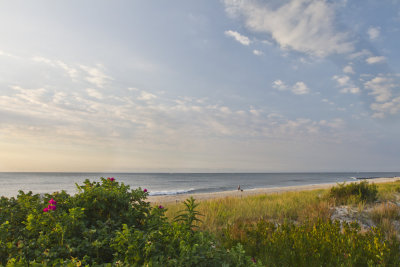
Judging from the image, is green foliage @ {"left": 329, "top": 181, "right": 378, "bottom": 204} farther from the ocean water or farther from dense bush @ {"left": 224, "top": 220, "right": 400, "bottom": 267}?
the ocean water

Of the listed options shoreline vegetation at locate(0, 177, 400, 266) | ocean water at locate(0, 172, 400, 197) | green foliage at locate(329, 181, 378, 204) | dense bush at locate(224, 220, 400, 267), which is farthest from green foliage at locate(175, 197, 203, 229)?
ocean water at locate(0, 172, 400, 197)

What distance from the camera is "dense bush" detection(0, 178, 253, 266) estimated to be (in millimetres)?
2229

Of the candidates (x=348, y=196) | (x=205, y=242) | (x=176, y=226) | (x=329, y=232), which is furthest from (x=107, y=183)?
(x=348, y=196)

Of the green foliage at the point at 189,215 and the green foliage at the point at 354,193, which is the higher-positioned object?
the green foliage at the point at 189,215

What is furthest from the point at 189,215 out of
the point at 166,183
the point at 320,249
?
the point at 166,183

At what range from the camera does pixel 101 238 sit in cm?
266

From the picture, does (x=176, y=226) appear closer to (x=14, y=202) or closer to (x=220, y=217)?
(x=14, y=202)

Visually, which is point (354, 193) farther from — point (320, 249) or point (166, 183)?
point (166, 183)

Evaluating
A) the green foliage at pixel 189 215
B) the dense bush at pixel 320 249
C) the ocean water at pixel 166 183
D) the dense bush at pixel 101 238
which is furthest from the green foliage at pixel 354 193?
the ocean water at pixel 166 183

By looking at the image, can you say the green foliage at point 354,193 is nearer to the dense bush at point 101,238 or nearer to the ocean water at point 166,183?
the dense bush at point 101,238

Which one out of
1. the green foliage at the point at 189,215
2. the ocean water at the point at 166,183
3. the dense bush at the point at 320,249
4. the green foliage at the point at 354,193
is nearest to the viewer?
the green foliage at the point at 189,215

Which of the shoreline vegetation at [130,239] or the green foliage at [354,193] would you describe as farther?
the green foliage at [354,193]

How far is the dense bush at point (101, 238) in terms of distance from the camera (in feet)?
7.31

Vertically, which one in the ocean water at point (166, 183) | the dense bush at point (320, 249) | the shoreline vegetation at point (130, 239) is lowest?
the ocean water at point (166, 183)
